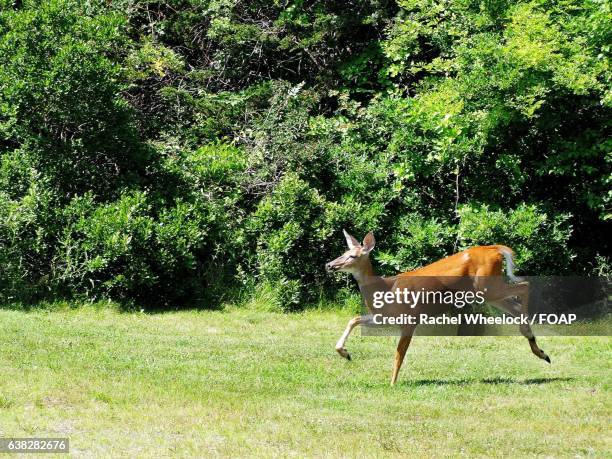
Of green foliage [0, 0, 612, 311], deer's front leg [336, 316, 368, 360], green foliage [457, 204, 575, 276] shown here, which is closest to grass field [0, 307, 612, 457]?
deer's front leg [336, 316, 368, 360]

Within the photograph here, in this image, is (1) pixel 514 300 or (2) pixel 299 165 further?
(2) pixel 299 165

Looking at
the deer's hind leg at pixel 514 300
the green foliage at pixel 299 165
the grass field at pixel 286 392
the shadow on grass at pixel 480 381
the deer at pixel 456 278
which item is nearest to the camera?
the grass field at pixel 286 392

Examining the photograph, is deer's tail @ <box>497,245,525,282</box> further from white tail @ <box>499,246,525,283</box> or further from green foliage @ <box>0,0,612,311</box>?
green foliage @ <box>0,0,612,311</box>

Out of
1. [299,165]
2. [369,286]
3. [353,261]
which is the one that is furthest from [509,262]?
[299,165]

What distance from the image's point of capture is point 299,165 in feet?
58.2

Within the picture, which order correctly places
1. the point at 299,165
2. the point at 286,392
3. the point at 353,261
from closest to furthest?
the point at 286,392 → the point at 353,261 → the point at 299,165

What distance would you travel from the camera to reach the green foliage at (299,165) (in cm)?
1592

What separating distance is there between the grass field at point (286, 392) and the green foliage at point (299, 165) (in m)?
1.61

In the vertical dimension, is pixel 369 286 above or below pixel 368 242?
below

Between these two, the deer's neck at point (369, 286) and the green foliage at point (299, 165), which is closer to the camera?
the deer's neck at point (369, 286)

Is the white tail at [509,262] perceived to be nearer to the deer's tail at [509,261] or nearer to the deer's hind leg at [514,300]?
the deer's tail at [509,261]

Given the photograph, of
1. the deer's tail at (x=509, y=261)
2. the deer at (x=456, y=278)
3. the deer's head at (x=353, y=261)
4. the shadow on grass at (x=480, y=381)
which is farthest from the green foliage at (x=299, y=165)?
the shadow on grass at (x=480, y=381)

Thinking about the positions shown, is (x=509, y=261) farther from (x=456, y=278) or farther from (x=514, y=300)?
(x=456, y=278)

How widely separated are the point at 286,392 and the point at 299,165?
7615 millimetres
